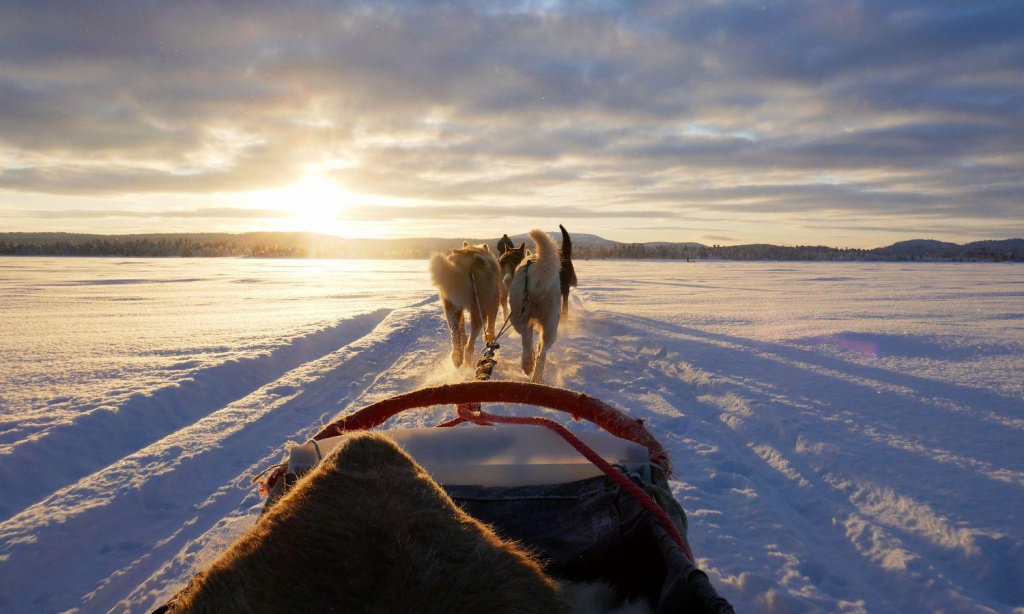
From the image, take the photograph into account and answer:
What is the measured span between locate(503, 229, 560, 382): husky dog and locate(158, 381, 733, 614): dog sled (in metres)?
3.89

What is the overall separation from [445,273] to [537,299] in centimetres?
142

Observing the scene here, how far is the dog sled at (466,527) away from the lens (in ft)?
2.83

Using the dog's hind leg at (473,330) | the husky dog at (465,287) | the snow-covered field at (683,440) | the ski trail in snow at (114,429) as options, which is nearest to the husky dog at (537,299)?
the snow-covered field at (683,440)

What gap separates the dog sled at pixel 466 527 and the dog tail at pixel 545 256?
3.88 meters

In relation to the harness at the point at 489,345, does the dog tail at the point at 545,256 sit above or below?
above

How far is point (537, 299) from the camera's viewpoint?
5863 mm

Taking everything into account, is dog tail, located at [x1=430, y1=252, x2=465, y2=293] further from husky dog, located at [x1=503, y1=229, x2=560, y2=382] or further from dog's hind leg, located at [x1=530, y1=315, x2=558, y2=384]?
dog's hind leg, located at [x1=530, y1=315, x2=558, y2=384]

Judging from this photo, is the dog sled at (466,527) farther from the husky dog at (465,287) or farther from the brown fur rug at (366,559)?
the husky dog at (465,287)

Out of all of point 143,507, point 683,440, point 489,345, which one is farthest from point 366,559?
point 489,345

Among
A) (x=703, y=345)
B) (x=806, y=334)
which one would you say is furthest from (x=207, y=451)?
(x=806, y=334)

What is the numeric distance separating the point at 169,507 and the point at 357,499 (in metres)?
2.72

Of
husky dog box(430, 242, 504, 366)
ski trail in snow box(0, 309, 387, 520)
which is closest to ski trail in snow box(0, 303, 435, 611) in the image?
ski trail in snow box(0, 309, 387, 520)

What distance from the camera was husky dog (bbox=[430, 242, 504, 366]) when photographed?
6.57m

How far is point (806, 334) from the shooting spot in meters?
7.87
